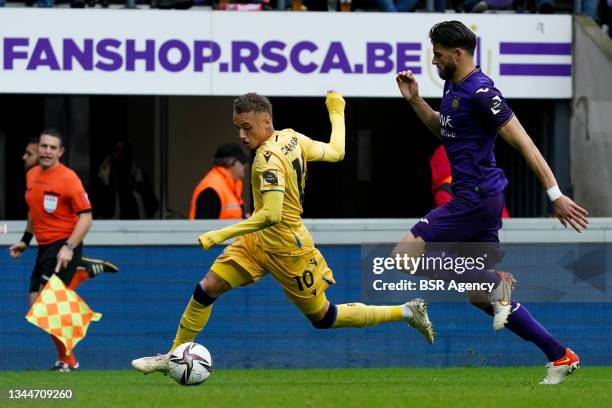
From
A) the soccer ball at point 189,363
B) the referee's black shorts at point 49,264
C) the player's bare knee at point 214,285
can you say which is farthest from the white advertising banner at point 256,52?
the soccer ball at point 189,363

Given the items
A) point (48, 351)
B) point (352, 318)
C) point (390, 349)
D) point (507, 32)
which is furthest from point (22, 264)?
point (507, 32)

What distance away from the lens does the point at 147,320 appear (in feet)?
44.5

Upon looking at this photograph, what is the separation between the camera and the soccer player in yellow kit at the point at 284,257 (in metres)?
10.0

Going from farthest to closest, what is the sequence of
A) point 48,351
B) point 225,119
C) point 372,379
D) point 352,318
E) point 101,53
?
point 225,119, point 101,53, point 48,351, point 372,379, point 352,318

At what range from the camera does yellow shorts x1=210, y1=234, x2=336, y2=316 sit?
10.2 metres

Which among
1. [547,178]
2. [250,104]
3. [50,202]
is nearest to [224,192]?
[50,202]

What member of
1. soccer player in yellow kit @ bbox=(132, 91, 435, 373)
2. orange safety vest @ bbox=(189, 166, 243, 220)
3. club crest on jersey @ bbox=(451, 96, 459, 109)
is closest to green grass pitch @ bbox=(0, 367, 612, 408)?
soccer player in yellow kit @ bbox=(132, 91, 435, 373)

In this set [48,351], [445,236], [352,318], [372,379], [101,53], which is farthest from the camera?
[101,53]

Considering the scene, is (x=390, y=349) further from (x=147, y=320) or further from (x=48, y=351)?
A: (x=48, y=351)

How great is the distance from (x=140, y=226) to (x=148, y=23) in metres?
3.63

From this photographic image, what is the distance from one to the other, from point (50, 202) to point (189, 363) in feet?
11.7

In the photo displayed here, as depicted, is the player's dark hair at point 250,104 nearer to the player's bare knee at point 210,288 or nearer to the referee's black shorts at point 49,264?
the player's bare knee at point 210,288

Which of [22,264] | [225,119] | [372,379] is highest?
[225,119]

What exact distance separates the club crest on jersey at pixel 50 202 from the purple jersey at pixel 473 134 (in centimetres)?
447
